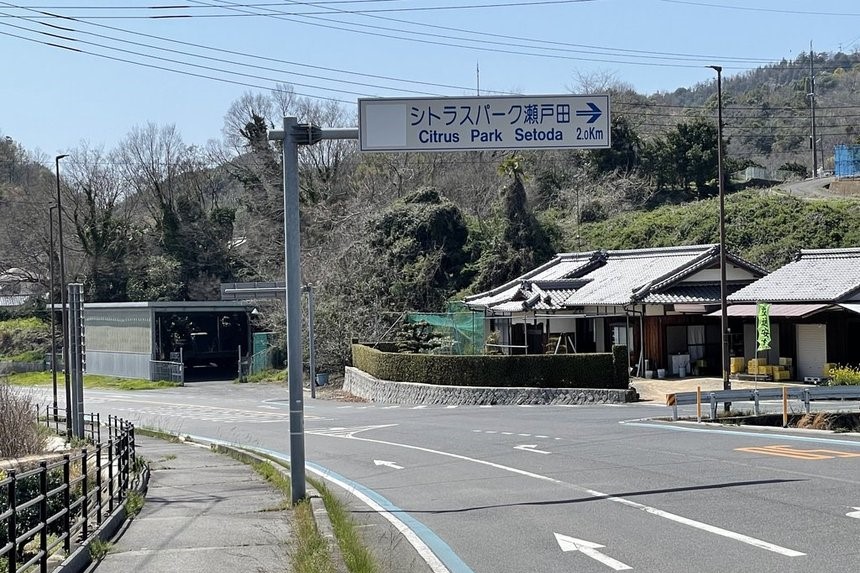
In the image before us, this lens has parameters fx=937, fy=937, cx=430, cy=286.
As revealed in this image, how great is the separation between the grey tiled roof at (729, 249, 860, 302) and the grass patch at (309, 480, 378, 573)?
26631mm

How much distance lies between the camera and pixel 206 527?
10750 millimetres

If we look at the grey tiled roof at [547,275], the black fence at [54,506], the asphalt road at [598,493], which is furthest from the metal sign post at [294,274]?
the grey tiled roof at [547,275]

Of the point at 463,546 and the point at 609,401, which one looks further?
the point at 609,401

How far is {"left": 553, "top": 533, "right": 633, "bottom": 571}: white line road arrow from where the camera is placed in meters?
8.33

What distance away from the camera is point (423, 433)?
2398cm

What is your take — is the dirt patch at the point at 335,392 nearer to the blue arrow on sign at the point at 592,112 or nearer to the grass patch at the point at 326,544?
the grass patch at the point at 326,544

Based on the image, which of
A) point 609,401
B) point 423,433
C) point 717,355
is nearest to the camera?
point 423,433

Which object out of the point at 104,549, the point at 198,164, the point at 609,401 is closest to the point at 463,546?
the point at 104,549

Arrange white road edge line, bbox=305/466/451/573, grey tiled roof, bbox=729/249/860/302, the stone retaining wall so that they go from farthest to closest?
grey tiled roof, bbox=729/249/860/302 → the stone retaining wall → white road edge line, bbox=305/466/451/573

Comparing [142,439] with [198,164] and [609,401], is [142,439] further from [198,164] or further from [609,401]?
[198,164]

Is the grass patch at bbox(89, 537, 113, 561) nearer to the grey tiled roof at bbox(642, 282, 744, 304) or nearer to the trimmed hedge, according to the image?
the trimmed hedge

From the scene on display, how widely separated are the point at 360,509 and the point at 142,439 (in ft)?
56.3

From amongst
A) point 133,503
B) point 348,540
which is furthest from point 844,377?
point 348,540

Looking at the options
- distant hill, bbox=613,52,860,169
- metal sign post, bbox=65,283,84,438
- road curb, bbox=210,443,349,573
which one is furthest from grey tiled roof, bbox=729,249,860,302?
distant hill, bbox=613,52,860,169
